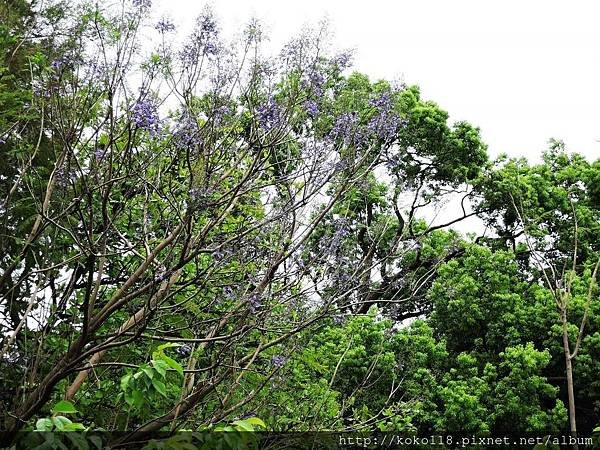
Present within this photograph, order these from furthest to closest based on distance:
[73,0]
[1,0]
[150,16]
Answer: [1,0]
[73,0]
[150,16]

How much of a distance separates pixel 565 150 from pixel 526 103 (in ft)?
5.22

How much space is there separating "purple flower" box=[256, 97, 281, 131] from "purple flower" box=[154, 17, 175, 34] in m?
0.55

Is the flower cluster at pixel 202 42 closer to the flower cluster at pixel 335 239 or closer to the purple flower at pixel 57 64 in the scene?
the purple flower at pixel 57 64

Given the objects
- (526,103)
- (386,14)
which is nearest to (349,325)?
(386,14)

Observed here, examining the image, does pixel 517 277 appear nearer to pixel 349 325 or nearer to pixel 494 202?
pixel 494 202

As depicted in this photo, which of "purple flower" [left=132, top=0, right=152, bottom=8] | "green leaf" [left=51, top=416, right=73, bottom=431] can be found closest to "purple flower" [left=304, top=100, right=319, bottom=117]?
"purple flower" [left=132, top=0, right=152, bottom=8]

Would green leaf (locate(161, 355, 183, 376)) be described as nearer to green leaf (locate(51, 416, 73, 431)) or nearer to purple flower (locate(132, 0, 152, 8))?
green leaf (locate(51, 416, 73, 431))

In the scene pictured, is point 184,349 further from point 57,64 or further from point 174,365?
point 174,365

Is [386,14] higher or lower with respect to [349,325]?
higher

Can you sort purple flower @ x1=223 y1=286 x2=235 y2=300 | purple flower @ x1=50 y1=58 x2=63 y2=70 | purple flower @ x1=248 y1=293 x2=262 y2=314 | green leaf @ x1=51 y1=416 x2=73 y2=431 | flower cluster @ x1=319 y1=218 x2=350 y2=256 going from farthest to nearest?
flower cluster @ x1=319 y1=218 x2=350 y2=256
purple flower @ x1=223 y1=286 x2=235 y2=300
purple flower @ x1=50 y1=58 x2=63 y2=70
purple flower @ x1=248 y1=293 x2=262 y2=314
green leaf @ x1=51 y1=416 x2=73 y2=431

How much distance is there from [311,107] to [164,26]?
74cm

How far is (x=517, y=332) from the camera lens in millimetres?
10266

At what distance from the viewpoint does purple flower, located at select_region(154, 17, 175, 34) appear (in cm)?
305

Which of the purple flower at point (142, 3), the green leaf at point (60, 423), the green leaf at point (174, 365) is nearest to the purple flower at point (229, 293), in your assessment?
the purple flower at point (142, 3)
